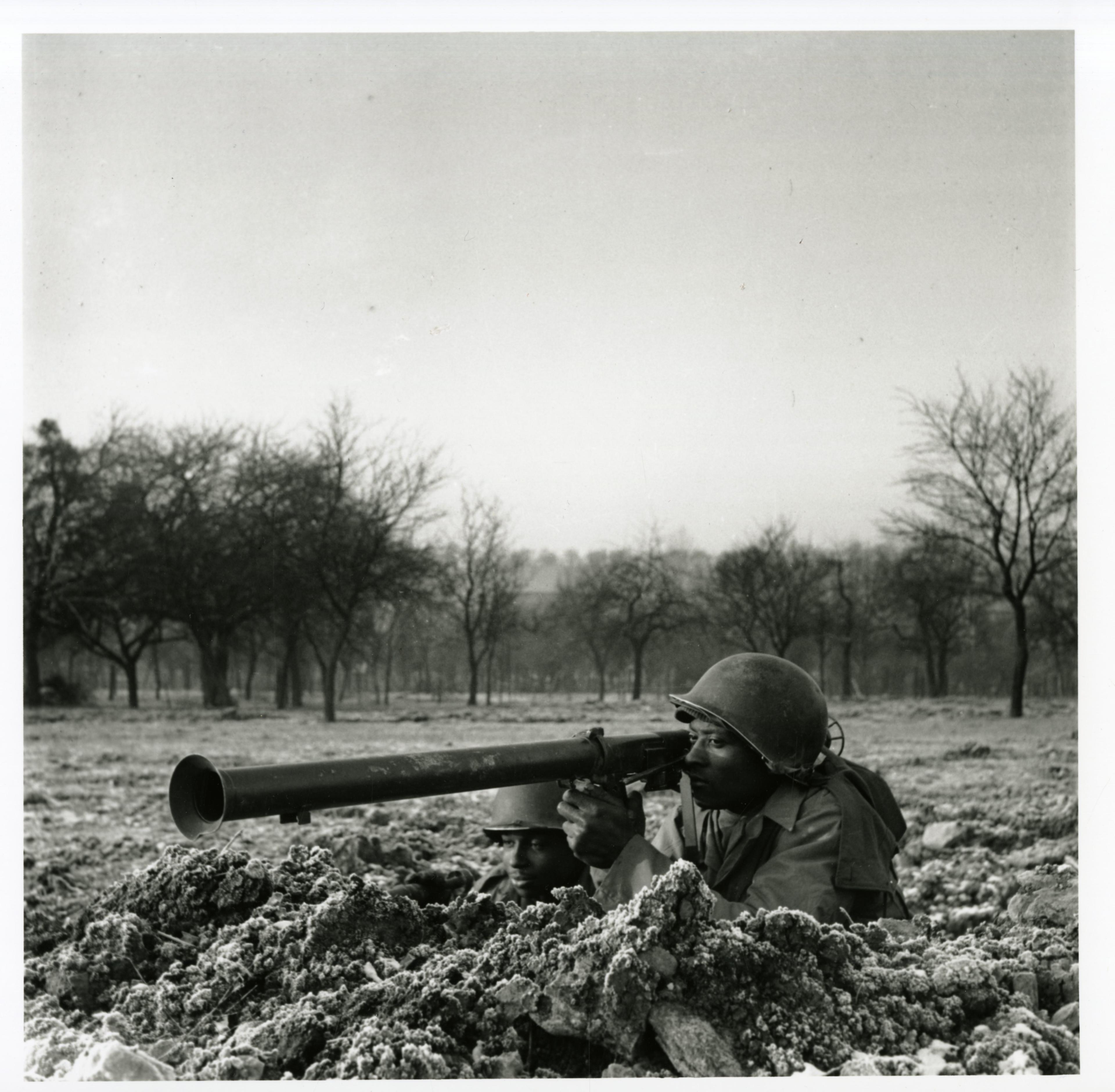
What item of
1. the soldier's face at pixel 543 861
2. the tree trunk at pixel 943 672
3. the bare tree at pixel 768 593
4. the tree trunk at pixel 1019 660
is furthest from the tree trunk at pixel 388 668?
the soldier's face at pixel 543 861

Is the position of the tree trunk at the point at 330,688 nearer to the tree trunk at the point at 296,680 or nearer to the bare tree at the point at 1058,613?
the tree trunk at the point at 296,680

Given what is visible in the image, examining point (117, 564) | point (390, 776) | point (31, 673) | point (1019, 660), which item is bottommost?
point (31, 673)

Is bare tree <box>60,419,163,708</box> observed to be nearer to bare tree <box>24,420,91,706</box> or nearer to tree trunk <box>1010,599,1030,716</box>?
bare tree <box>24,420,91,706</box>

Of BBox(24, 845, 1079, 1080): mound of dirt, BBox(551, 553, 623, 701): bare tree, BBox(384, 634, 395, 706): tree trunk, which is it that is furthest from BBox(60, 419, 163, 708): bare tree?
BBox(24, 845, 1079, 1080): mound of dirt

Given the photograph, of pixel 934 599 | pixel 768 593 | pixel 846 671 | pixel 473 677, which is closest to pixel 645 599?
pixel 768 593

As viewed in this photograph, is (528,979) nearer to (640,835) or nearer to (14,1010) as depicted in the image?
(640,835)

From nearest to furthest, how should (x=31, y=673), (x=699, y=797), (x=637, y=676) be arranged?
1. (x=699, y=797)
2. (x=637, y=676)
3. (x=31, y=673)

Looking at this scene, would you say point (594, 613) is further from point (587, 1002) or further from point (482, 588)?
point (587, 1002)

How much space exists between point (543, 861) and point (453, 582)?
11543 millimetres

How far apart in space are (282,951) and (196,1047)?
0.46m

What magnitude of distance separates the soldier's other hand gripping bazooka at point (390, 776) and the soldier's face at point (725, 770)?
0.49 ft

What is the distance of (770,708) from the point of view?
4.03m

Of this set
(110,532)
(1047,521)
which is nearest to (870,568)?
(1047,521)

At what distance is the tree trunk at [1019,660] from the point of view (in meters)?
14.3
